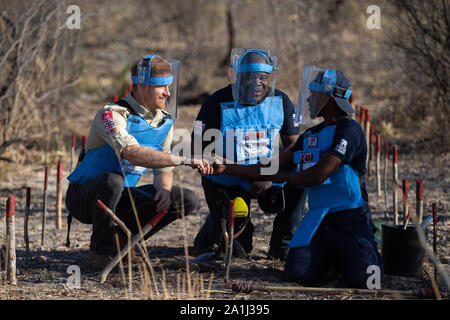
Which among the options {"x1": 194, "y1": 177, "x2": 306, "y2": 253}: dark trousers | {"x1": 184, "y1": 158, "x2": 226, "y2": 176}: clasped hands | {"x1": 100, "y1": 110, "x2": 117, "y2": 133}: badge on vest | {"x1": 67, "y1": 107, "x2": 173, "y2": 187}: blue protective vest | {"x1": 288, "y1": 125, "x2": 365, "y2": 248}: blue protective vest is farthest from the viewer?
{"x1": 194, "y1": 177, "x2": 306, "y2": 253}: dark trousers

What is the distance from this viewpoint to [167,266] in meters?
5.05

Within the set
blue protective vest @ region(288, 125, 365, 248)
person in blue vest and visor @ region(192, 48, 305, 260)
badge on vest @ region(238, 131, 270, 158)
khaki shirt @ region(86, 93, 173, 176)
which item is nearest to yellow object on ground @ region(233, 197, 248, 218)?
person in blue vest and visor @ region(192, 48, 305, 260)

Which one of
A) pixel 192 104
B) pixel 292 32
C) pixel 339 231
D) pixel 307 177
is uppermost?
pixel 292 32

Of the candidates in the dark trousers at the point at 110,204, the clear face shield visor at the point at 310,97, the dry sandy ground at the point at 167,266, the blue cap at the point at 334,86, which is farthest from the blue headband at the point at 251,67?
the dry sandy ground at the point at 167,266

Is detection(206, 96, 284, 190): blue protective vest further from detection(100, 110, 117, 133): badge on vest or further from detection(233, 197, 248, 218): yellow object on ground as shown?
detection(100, 110, 117, 133): badge on vest

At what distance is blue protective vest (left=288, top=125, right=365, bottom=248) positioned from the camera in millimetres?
4684

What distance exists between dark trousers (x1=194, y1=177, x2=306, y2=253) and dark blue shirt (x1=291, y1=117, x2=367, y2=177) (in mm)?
807

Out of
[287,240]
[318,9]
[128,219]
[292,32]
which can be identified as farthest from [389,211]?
[318,9]

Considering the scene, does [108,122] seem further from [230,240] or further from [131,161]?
[230,240]

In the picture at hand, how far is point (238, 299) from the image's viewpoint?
422cm

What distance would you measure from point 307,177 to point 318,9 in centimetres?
1191

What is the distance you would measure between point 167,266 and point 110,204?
0.64 meters
